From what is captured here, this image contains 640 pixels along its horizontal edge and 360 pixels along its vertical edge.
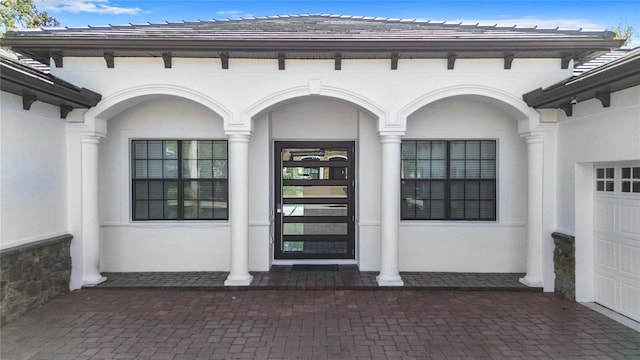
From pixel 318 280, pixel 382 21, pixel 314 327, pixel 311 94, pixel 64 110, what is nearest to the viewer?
pixel 314 327

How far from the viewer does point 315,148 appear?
25.9ft

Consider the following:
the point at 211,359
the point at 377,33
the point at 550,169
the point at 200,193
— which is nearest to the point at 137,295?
the point at 200,193

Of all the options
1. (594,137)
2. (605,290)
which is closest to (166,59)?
(594,137)

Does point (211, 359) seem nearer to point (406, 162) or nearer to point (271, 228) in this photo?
point (271, 228)

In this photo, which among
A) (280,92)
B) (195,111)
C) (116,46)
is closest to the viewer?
(116,46)

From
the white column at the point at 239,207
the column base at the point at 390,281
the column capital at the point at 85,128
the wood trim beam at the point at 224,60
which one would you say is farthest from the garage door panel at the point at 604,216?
the column capital at the point at 85,128

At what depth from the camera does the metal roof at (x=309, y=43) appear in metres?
6.00

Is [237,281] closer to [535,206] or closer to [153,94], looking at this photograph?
[153,94]

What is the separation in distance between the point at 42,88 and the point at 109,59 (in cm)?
142

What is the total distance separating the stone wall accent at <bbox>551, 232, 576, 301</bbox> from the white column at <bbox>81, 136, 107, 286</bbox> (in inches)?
290

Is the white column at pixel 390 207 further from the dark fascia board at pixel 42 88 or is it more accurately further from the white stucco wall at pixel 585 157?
the dark fascia board at pixel 42 88

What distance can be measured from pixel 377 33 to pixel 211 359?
5505 mm

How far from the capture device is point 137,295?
6.30 meters

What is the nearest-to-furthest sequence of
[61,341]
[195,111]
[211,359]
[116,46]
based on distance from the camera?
→ [211,359] → [61,341] → [116,46] → [195,111]
